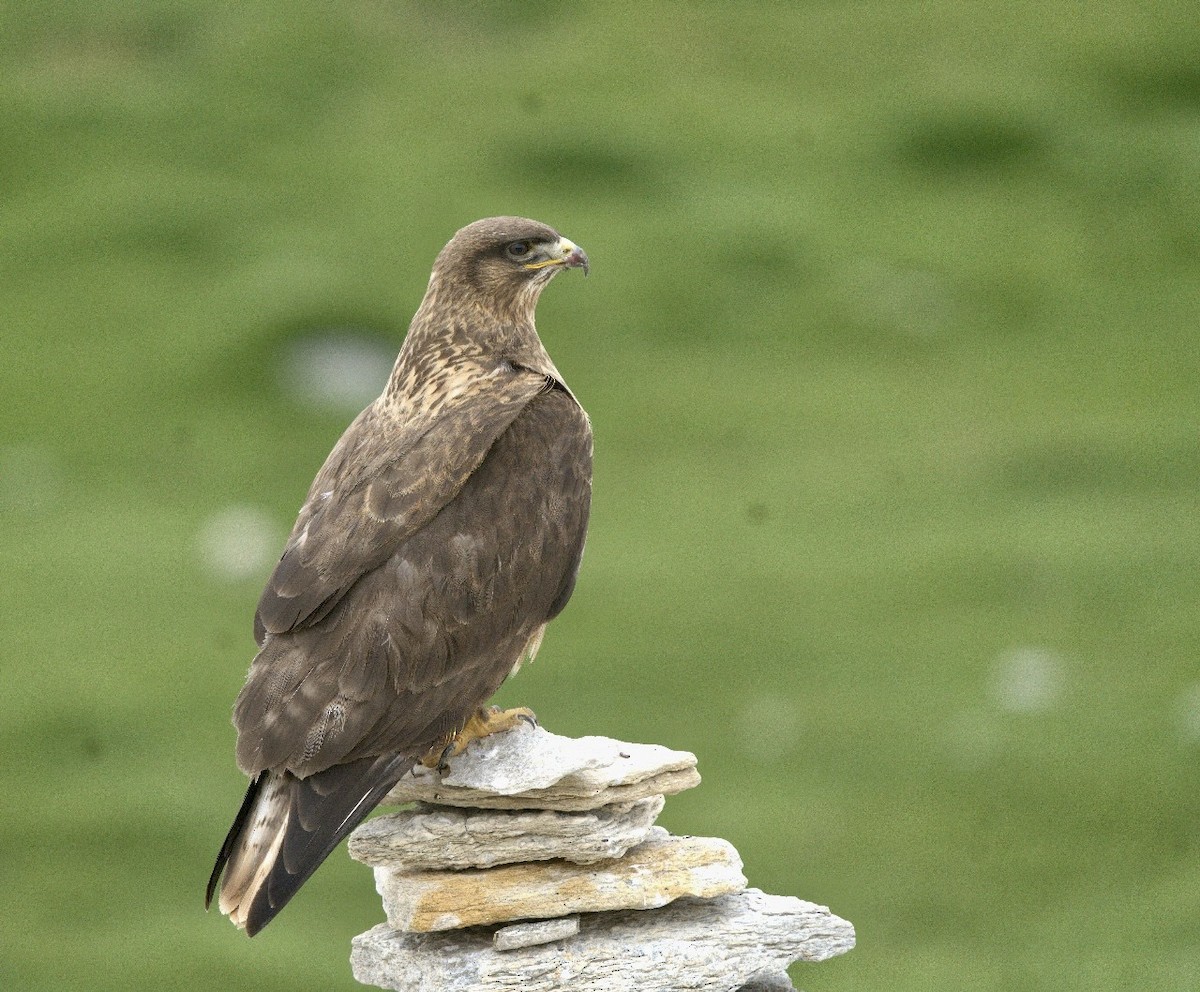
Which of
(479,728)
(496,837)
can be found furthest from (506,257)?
(496,837)

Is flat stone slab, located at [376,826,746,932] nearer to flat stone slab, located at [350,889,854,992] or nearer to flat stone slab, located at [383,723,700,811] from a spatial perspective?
flat stone slab, located at [350,889,854,992]

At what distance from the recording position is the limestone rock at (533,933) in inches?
271

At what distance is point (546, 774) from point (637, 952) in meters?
0.77

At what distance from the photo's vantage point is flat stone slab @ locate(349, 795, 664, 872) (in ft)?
22.4

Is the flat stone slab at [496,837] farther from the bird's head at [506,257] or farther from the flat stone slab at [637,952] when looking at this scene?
the bird's head at [506,257]

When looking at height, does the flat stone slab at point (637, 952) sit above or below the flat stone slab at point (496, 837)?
below

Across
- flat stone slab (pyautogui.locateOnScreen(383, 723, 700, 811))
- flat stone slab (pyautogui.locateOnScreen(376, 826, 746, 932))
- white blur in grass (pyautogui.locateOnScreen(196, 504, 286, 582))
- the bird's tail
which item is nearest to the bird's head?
flat stone slab (pyautogui.locateOnScreen(383, 723, 700, 811))

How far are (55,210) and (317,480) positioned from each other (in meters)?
9.15

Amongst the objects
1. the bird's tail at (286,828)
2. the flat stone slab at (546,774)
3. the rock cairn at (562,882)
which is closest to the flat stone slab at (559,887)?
the rock cairn at (562,882)

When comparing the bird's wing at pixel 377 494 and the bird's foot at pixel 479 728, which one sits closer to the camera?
the bird's wing at pixel 377 494

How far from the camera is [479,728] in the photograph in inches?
271

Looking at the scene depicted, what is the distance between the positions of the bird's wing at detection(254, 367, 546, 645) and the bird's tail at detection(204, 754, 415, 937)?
514mm

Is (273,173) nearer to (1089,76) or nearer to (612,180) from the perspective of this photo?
Result: (612,180)

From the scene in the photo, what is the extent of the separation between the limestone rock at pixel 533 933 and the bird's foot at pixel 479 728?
0.60m
